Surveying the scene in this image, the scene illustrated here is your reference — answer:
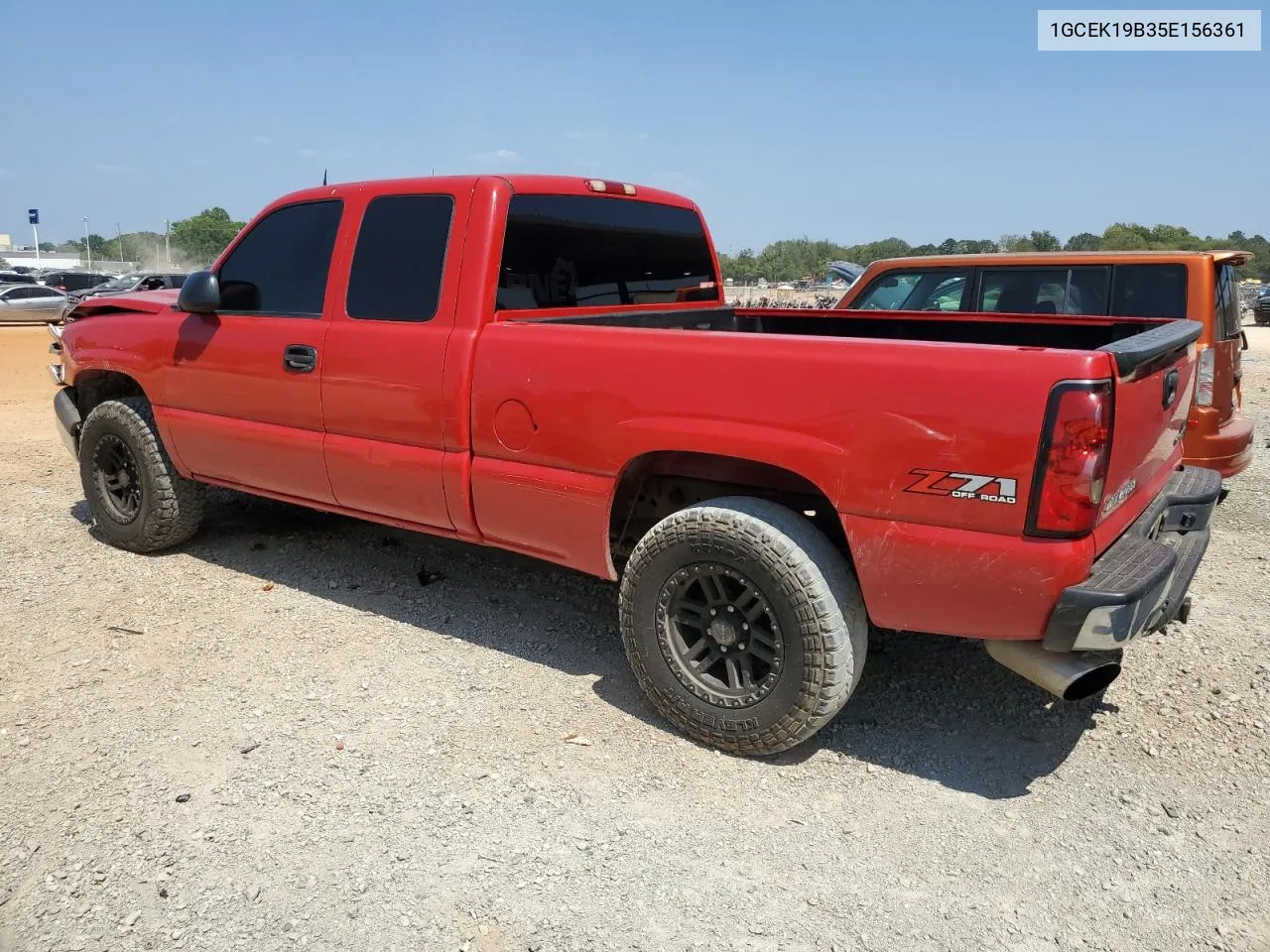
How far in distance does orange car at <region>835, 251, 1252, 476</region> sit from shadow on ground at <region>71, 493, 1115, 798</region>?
2.37 meters

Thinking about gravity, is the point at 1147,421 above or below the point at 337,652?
above

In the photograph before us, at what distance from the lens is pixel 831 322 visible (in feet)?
15.6

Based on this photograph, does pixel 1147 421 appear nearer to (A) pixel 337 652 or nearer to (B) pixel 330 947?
(B) pixel 330 947

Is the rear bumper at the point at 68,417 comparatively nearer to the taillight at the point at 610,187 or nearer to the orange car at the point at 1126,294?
the taillight at the point at 610,187

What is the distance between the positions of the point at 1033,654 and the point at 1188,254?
425cm

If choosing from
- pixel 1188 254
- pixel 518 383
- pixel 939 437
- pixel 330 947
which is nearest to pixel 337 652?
pixel 518 383

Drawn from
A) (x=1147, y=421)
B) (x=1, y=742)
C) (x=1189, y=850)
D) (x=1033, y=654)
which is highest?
(x=1147, y=421)

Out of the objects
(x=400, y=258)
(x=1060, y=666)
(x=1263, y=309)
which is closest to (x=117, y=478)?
(x=400, y=258)

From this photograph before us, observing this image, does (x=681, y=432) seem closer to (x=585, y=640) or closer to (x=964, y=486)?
(x=964, y=486)

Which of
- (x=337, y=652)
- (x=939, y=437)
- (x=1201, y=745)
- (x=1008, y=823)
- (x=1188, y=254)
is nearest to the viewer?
(x=939, y=437)

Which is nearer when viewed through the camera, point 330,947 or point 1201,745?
point 330,947

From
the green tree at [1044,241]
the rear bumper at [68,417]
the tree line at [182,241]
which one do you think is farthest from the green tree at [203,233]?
the rear bumper at [68,417]

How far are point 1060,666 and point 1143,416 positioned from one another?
81 cm

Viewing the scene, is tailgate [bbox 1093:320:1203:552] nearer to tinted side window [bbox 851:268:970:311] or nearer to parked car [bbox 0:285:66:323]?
tinted side window [bbox 851:268:970:311]
